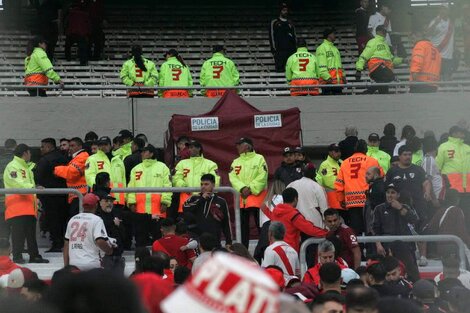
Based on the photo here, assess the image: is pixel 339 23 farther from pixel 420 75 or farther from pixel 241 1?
pixel 420 75

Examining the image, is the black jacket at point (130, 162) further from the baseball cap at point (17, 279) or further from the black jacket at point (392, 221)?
the baseball cap at point (17, 279)

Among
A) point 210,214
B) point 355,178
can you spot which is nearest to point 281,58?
point 355,178

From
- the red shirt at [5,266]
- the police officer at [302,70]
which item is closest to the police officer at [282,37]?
the police officer at [302,70]


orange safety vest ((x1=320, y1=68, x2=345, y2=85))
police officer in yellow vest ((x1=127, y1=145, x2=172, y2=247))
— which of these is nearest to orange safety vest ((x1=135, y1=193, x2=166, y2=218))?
police officer in yellow vest ((x1=127, y1=145, x2=172, y2=247))

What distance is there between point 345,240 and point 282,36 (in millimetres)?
10885

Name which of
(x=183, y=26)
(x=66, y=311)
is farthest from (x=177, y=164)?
(x=183, y=26)

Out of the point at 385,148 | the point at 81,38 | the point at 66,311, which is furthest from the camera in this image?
the point at 81,38

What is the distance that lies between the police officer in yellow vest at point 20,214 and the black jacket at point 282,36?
946 centimetres

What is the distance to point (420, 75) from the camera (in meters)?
19.5

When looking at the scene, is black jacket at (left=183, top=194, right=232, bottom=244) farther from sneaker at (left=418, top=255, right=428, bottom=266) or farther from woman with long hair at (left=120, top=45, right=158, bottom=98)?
woman with long hair at (left=120, top=45, right=158, bottom=98)

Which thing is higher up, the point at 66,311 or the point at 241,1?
the point at 241,1

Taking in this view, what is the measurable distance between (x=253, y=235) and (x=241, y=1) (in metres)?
15.0

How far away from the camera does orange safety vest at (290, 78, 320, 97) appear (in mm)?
19375

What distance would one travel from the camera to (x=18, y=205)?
1277cm
